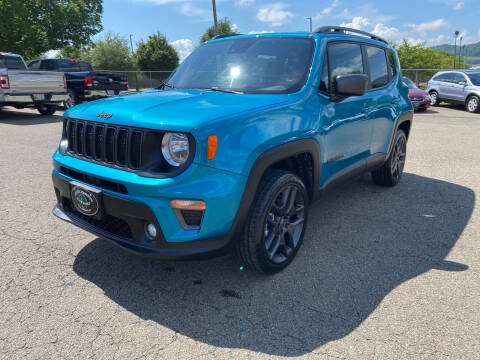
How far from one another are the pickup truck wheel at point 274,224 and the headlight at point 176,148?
0.66m

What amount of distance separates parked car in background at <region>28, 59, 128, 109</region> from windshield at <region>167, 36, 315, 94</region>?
36.7 ft

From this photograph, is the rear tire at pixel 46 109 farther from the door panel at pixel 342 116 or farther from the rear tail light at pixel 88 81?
the door panel at pixel 342 116

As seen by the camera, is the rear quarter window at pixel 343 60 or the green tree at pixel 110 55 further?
the green tree at pixel 110 55

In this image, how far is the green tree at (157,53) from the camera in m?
47.4

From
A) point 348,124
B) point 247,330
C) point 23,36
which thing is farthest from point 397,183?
point 23,36

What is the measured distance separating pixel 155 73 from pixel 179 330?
34197mm

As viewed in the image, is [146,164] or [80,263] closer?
[146,164]

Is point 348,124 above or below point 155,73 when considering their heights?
below

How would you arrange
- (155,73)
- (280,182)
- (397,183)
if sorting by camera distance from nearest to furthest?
(280,182), (397,183), (155,73)

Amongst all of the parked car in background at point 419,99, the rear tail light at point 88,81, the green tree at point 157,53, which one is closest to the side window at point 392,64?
the parked car in background at point 419,99

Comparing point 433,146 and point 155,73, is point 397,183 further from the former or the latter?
point 155,73

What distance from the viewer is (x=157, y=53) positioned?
47188mm

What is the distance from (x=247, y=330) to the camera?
2.38m

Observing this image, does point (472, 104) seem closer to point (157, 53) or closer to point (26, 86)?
point (26, 86)
